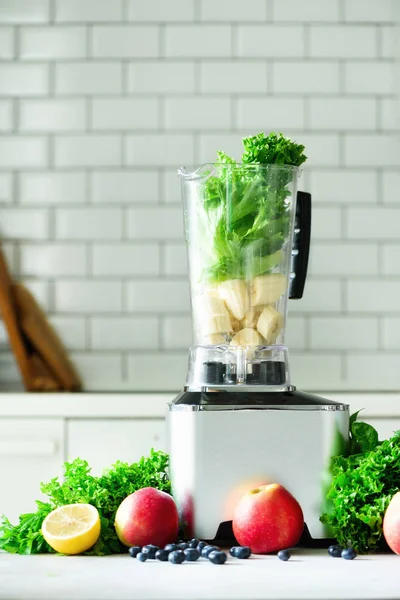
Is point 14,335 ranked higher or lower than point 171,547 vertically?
higher

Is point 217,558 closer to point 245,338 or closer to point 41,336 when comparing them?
point 245,338

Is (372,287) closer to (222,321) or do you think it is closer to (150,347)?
(150,347)

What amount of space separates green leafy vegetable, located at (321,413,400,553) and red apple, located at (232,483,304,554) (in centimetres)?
5

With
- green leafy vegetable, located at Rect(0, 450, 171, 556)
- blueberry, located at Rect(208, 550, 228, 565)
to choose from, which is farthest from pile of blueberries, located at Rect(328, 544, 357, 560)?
green leafy vegetable, located at Rect(0, 450, 171, 556)

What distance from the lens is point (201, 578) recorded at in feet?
2.89

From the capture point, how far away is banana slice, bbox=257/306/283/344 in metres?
1.13

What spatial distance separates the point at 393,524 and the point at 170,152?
5.74ft

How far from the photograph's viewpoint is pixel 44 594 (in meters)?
0.80

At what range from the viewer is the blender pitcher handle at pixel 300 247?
1235 millimetres

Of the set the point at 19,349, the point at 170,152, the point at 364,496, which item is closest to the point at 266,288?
the point at 364,496

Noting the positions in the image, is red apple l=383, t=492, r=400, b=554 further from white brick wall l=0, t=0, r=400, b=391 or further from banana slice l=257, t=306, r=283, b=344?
white brick wall l=0, t=0, r=400, b=391

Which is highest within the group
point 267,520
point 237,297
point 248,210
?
point 248,210

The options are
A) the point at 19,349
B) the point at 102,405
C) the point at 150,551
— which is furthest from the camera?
the point at 19,349

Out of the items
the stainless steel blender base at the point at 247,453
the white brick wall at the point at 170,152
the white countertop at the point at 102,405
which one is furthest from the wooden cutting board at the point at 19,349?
the stainless steel blender base at the point at 247,453
